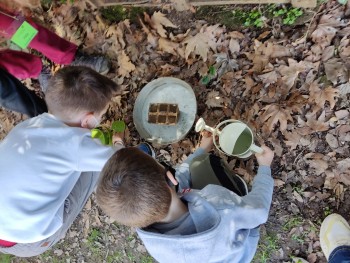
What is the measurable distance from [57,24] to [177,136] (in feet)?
6.73

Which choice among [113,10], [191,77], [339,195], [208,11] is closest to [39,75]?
[113,10]

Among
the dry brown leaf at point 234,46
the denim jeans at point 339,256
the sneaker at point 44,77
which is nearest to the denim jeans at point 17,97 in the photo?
the sneaker at point 44,77

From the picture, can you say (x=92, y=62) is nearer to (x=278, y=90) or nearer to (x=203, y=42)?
(x=203, y=42)

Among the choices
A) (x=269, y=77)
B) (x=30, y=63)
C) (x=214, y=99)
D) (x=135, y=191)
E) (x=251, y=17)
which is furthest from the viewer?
(x=30, y=63)

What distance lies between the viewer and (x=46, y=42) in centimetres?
365

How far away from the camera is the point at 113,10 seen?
4137 millimetres

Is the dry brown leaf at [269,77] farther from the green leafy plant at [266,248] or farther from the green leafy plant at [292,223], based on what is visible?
the green leafy plant at [266,248]

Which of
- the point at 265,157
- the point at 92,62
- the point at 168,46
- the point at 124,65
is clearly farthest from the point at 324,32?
the point at 92,62

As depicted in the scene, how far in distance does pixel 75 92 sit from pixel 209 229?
1.45m

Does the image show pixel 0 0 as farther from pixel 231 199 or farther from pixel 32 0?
pixel 231 199

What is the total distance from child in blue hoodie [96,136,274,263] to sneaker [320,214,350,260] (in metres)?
0.87

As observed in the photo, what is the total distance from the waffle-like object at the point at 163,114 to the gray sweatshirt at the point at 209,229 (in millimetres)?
1032

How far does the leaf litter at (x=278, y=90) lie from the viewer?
10.6ft

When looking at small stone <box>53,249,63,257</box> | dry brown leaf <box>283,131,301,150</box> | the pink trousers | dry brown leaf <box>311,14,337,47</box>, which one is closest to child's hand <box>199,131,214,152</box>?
dry brown leaf <box>283,131,301,150</box>
